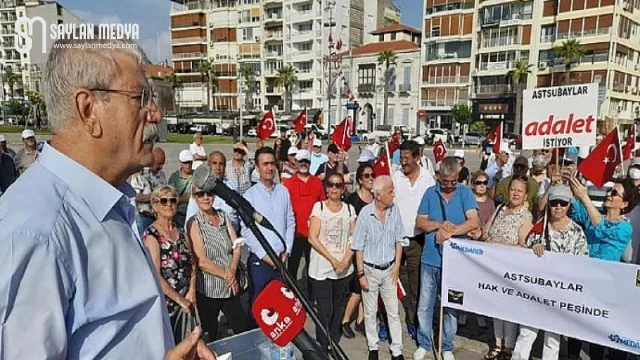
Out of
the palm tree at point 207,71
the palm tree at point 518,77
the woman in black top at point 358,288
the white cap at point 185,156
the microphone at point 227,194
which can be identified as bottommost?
the woman in black top at point 358,288

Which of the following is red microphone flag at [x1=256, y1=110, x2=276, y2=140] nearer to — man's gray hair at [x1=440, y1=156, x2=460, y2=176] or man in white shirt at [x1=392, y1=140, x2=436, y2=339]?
man in white shirt at [x1=392, y1=140, x2=436, y2=339]

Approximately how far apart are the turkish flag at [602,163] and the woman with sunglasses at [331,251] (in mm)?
3224

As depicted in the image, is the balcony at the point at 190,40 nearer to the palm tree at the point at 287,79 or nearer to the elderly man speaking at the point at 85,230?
the palm tree at the point at 287,79

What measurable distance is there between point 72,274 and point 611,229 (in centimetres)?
440

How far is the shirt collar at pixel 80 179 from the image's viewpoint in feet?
3.61

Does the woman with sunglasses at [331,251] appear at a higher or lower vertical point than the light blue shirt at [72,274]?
lower

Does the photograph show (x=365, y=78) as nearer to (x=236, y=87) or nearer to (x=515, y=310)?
(x=236, y=87)

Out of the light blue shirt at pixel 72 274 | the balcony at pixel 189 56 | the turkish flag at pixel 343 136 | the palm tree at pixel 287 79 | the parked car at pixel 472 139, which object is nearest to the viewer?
the light blue shirt at pixel 72 274

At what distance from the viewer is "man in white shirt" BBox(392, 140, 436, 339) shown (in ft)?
15.8

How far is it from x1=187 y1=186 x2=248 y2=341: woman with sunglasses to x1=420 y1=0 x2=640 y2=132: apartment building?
4645cm

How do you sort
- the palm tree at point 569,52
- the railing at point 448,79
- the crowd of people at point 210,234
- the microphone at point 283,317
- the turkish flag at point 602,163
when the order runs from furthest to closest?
the railing at point 448,79, the palm tree at point 569,52, the turkish flag at point 602,163, the microphone at point 283,317, the crowd of people at point 210,234

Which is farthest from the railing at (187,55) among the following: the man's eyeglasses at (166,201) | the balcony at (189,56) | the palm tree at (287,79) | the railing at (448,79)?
the man's eyeglasses at (166,201)

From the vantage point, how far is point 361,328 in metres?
4.95

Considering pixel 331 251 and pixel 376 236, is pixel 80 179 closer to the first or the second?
pixel 376 236
